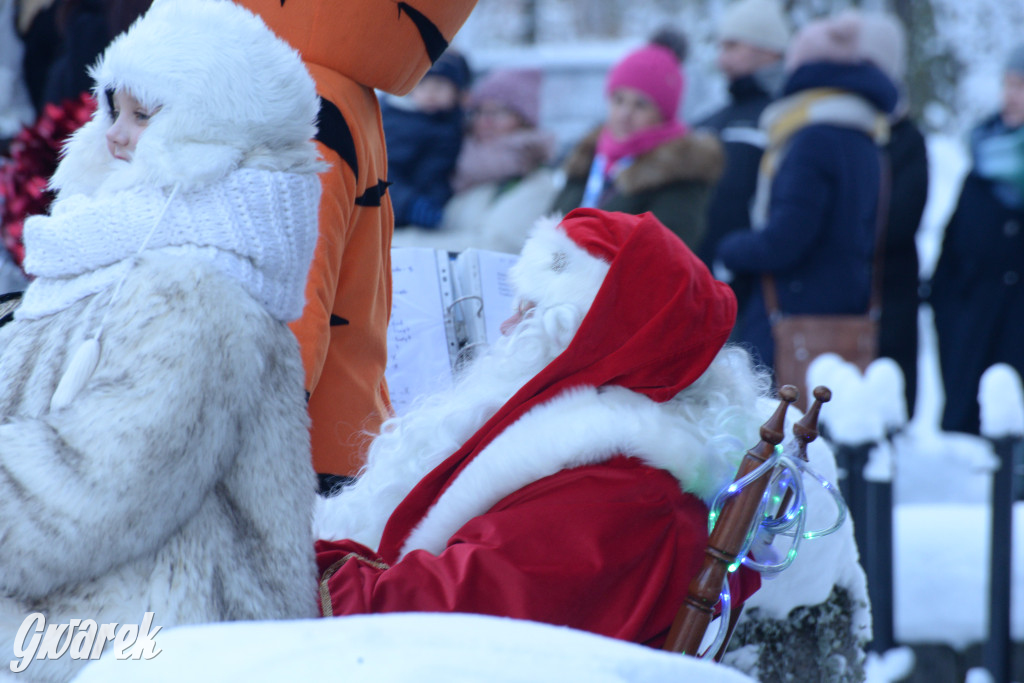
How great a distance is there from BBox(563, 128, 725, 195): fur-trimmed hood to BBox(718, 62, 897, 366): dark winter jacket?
0.96ft

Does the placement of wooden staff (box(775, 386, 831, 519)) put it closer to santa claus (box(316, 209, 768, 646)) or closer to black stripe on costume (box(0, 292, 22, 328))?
santa claus (box(316, 209, 768, 646))

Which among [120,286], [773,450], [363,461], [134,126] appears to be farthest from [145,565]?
[773,450]

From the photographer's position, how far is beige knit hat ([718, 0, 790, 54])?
189 inches

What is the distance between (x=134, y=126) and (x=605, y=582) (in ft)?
3.22

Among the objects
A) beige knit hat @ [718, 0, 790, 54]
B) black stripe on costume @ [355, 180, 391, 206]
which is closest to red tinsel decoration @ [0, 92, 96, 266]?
black stripe on costume @ [355, 180, 391, 206]

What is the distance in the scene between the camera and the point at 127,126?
1.63m

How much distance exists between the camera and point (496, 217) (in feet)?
13.6

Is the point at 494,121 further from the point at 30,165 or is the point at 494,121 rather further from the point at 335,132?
the point at 335,132

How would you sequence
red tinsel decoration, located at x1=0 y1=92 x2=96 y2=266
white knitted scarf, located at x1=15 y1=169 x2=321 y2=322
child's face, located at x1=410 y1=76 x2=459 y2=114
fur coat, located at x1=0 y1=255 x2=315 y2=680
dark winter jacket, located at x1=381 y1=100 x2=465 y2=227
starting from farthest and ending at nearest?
1. child's face, located at x1=410 y1=76 x2=459 y2=114
2. dark winter jacket, located at x1=381 y1=100 x2=465 y2=227
3. red tinsel decoration, located at x1=0 y1=92 x2=96 y2=266
4. white knitted scarf, located at x1=15 y1=169 x2=321 y2=322
5. fur coat, located at x1=0 y1=255 x2=315 y2=680

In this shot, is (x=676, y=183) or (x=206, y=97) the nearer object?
(x=206, y=97)

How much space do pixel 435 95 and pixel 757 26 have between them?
151 centimetres

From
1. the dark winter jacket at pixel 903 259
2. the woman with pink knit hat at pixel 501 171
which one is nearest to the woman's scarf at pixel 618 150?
the woman with pink knit hat at pixel 501 171

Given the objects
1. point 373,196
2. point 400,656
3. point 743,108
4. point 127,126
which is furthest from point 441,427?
point 743,108

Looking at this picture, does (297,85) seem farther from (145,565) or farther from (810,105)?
(810,105)
